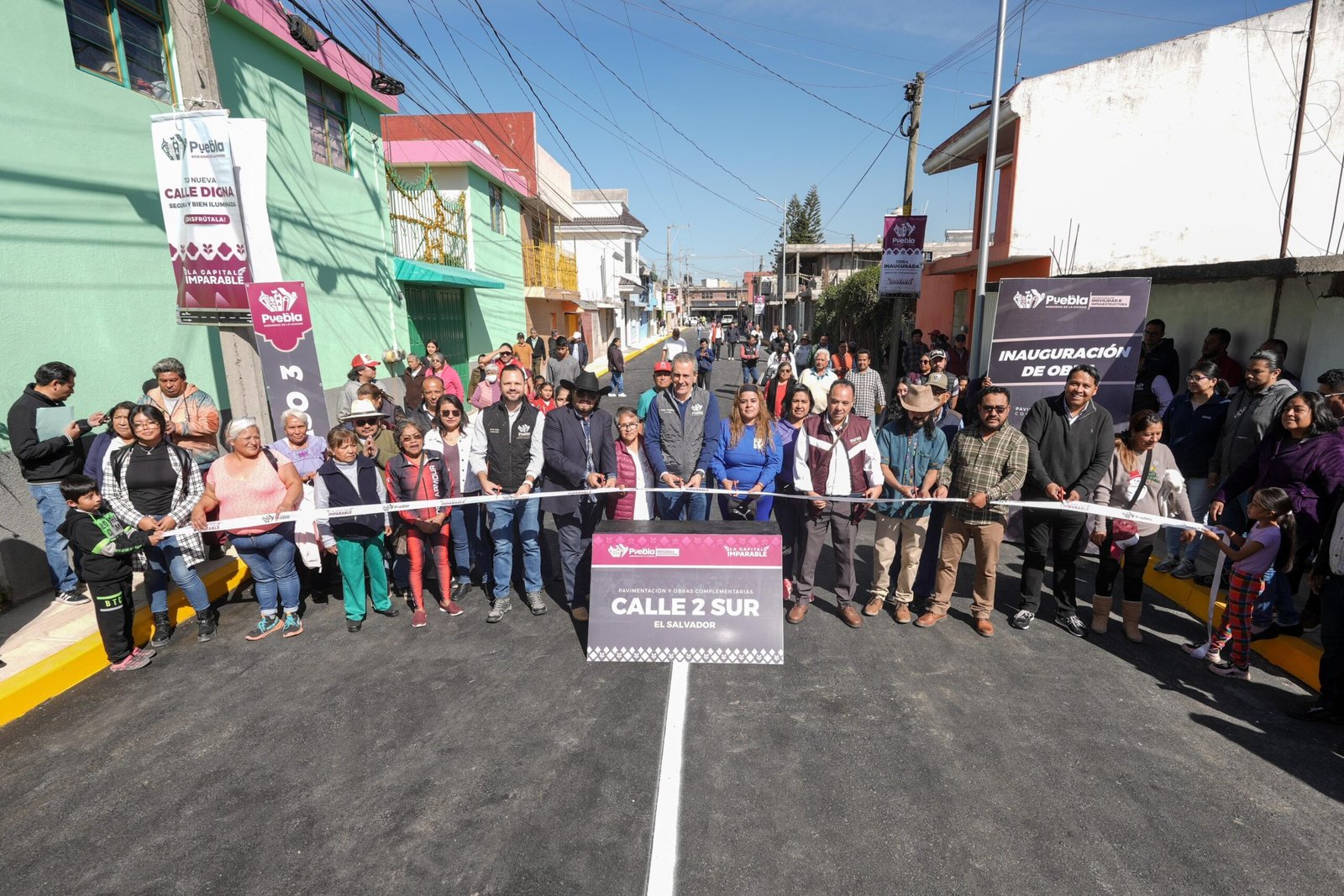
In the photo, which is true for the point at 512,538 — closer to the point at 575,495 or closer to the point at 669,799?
the point at 575,495

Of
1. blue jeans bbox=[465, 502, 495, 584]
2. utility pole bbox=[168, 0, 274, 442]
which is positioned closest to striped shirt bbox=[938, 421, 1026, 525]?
blue jeans bbox=[465, 502, 495, 584]

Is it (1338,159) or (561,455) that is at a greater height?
(1338,159)

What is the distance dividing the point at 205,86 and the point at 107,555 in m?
4.08

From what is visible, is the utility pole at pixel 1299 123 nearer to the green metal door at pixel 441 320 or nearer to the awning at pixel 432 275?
the awning at pixel 432 275

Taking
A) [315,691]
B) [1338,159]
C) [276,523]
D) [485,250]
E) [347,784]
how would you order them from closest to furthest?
[347,784] < [315,691] < [276,523] < [1338,159] < [485,250]

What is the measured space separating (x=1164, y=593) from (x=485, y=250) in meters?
18.0

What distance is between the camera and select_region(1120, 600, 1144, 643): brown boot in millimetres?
5059

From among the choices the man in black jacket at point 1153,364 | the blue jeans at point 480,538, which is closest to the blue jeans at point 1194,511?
the man in black jacket at point 1153,364

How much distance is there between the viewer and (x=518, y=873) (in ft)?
9.65

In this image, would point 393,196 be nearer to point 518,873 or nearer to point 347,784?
point 347,784

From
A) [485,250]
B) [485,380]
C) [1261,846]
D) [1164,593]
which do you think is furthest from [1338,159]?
[485,250]

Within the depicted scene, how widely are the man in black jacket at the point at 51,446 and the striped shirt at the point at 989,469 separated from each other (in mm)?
6782

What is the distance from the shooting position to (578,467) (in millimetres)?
5504

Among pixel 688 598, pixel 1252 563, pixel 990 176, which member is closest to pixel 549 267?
pixel 990 176
